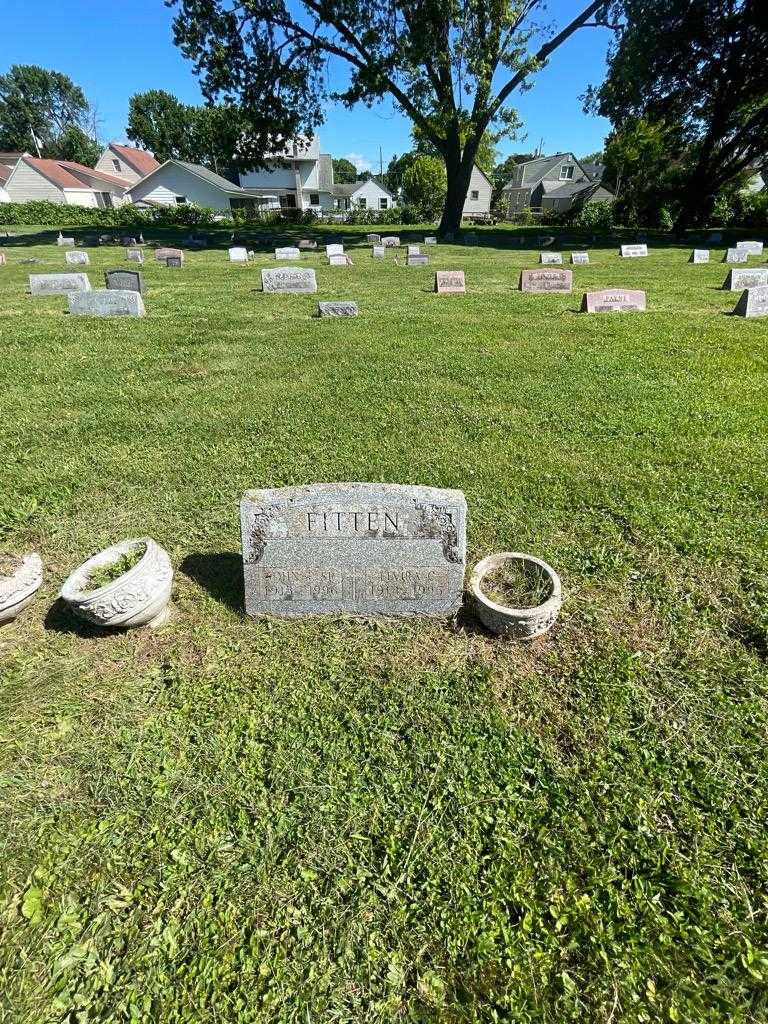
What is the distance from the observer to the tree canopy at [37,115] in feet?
265

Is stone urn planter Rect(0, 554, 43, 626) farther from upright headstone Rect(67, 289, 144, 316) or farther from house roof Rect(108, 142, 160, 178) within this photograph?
house roof Rect(108, 142, 160, 178)

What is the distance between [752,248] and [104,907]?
27726 millimetres

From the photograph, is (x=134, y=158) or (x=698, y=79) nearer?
(x=698, y=79)

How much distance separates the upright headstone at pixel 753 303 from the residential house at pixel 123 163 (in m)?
71.9

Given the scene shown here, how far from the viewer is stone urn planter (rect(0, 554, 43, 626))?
3153 mm

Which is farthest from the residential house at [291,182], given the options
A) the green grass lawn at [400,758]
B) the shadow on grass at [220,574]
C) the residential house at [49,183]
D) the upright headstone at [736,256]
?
the shadow on grass at [220,574]

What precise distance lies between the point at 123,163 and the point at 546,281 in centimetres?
7076

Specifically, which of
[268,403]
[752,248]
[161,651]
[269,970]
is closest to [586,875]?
[269,970]

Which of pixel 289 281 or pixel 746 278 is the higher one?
pixel 289 281

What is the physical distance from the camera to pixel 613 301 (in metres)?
11.3

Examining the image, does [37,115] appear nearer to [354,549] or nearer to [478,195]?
[478,195]

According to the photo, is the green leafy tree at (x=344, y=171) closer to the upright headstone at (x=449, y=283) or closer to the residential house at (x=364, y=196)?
the residential house at (x=364, y=196)

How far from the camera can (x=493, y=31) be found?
2288 centimetres

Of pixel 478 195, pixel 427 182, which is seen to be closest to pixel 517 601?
pixel 427 182
